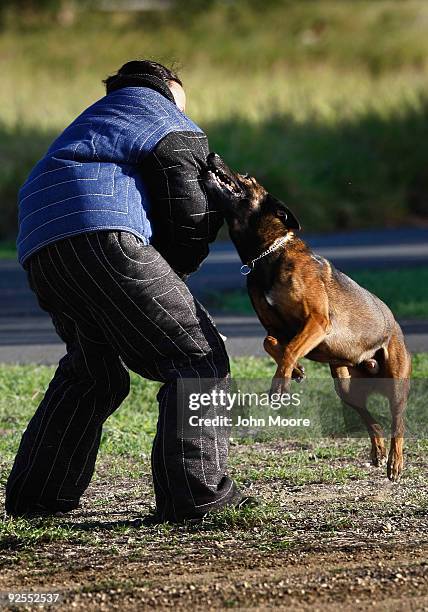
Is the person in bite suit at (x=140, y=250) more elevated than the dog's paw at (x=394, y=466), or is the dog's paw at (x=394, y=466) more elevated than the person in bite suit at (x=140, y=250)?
the person in bite suit at (x=140, y=250)

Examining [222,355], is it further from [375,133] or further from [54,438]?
[375,133]

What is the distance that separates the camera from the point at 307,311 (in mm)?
5062

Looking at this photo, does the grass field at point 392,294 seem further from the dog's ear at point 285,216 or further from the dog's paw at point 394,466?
the dog's ear at point 285,216

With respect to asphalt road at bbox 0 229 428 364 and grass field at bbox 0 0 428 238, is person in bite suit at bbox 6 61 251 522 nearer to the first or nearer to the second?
asphalt road at bbox 0 229 428 364

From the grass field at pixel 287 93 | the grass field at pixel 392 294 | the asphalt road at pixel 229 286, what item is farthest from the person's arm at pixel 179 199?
the grass field at pixel 287 93

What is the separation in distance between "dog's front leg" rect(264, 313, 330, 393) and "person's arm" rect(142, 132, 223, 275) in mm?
546

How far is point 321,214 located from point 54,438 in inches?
665

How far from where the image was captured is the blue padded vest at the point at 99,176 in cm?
455

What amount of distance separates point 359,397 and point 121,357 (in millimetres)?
1349

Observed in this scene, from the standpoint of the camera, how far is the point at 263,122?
24.9 meters

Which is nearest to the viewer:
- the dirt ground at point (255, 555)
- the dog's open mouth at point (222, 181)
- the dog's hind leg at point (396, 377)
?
the dirt ground at point (255, 555)

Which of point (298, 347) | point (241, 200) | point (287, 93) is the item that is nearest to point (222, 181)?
point (241, 200)

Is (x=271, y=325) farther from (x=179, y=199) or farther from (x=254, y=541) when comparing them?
(x=254, y=541)

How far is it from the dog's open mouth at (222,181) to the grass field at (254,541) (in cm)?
138
